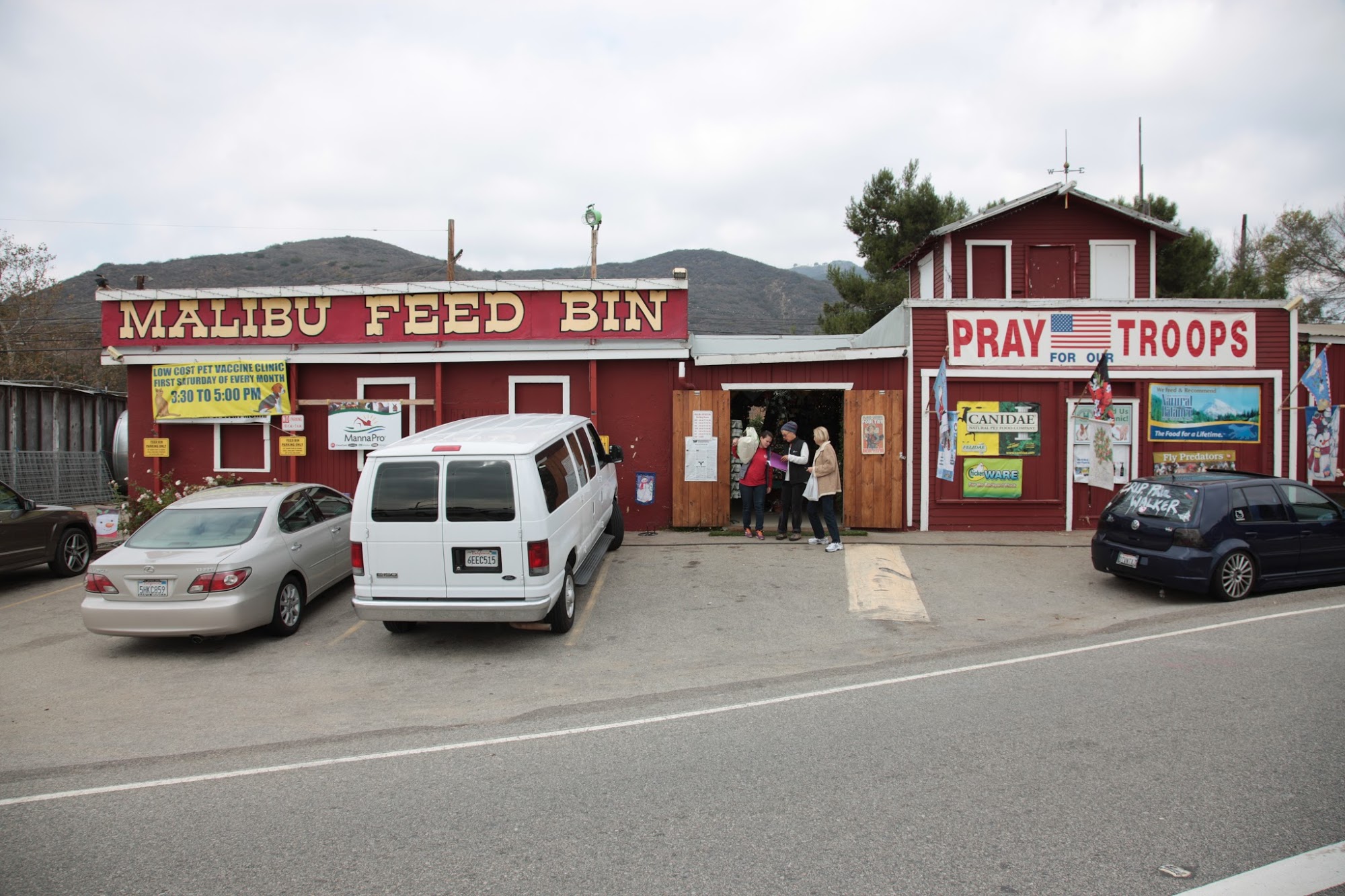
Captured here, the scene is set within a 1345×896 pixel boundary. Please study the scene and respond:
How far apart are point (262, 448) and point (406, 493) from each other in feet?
27.7

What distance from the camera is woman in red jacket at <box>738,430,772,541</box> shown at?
12.4 m

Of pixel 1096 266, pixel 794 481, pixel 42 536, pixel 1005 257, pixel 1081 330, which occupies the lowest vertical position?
pixel 42 536

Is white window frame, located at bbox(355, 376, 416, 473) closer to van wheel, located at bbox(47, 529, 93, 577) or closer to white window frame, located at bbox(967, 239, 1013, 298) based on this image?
van wheel, located at bbox(47, 529, 93, 577)

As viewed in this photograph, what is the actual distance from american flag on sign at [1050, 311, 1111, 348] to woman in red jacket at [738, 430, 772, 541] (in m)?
5.28

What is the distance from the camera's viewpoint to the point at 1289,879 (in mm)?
3518

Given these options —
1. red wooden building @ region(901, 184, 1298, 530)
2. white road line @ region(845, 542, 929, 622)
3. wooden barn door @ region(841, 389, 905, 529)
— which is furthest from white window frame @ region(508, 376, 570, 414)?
red wooden building @ region(901, 184, 1298, 530)

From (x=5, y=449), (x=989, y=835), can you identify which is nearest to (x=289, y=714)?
(x=989, y=835)

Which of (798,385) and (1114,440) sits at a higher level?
(798,385)

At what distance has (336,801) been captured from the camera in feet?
15.2

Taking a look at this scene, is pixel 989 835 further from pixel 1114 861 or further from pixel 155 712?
pixel 155 712

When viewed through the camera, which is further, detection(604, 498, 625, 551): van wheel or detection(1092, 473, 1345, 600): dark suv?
detection(604, 498, 625, 551): van wheel

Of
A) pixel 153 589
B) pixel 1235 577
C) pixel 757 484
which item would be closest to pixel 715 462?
pixel 757 484

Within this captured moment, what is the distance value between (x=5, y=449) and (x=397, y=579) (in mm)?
15618

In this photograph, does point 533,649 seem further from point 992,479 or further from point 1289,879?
point 992,479
